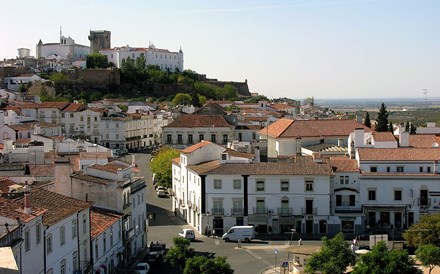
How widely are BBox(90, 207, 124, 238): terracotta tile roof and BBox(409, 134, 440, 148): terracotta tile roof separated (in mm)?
28523

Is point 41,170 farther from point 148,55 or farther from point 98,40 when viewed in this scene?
point 98,40

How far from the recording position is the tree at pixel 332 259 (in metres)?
34.0

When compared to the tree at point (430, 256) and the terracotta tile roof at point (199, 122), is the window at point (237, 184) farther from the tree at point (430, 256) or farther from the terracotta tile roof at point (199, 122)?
the terracotta tile roof at point (199, 122)

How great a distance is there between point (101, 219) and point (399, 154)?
78.6 ft

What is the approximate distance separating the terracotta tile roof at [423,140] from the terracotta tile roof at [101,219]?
2852 cm

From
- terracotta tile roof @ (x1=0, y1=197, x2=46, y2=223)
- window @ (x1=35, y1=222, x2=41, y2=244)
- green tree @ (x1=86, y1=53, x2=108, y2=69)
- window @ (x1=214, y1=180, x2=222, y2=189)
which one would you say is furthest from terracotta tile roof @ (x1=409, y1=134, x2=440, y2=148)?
green tree @ (x1=86, y1=53, x2=108, y2=69)

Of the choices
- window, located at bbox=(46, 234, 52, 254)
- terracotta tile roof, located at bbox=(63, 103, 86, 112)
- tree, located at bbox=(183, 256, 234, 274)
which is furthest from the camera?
terracotta tile roof, located at bbox=(63, 103, 86, 112)

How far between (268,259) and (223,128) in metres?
43.5

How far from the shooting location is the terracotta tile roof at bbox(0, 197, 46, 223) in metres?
23.5

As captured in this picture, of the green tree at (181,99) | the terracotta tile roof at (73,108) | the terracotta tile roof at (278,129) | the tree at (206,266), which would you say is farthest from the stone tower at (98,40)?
the tree at (206,266)

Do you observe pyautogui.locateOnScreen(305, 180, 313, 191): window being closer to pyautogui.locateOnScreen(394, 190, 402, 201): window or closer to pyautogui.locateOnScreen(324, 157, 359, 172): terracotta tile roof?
pyautogui.locateOnScreen(324, 157, 359, 172): terracotta tile roof

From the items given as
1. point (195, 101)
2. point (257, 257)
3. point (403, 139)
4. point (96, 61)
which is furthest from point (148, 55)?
point (257, 257)

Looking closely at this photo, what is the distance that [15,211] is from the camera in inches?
950

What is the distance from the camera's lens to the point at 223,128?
85000mm
